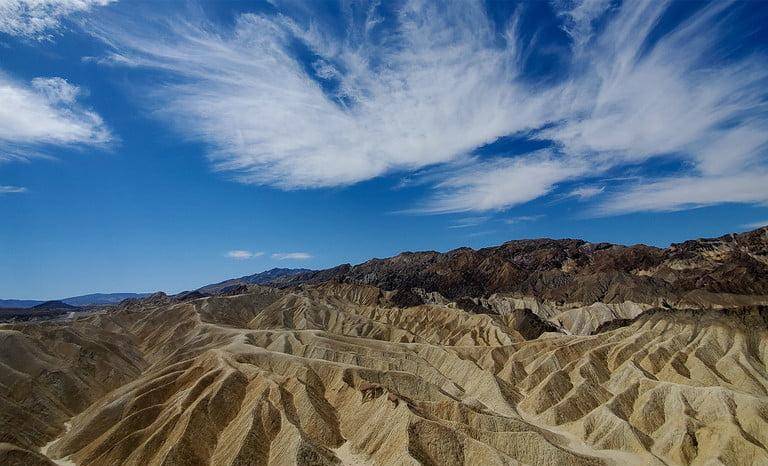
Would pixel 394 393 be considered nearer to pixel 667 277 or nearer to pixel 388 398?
pixel 388 398

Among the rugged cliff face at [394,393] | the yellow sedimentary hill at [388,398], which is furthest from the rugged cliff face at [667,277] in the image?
the yellow sedimentary hill at [388,398]

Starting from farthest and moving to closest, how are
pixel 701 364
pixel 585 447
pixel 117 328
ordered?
pixel 117 328 < pixel 701 364 < pixel 585 447

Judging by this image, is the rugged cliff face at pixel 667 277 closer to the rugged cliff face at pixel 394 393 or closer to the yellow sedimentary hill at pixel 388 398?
the rugged cliff face at pixel 394 393

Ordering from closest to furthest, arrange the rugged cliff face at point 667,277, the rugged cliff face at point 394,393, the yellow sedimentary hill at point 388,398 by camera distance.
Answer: the yellow sedimentary hill at point 388,398
the rugged cliff face at point 394,393
the rugged cliff face at point 667,277

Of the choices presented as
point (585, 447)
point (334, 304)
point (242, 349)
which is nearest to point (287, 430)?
point (242, 349)

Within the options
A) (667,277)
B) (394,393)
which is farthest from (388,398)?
(667,277)

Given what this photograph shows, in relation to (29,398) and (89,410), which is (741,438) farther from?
(29,398)

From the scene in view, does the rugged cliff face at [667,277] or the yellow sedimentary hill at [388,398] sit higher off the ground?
the rugged cliff face at [667,277]

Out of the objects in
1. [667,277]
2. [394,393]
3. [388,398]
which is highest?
[667,277]

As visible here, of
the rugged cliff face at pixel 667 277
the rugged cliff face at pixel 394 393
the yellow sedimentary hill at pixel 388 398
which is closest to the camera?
the yellow sedimentary hill at pixel 388 398
